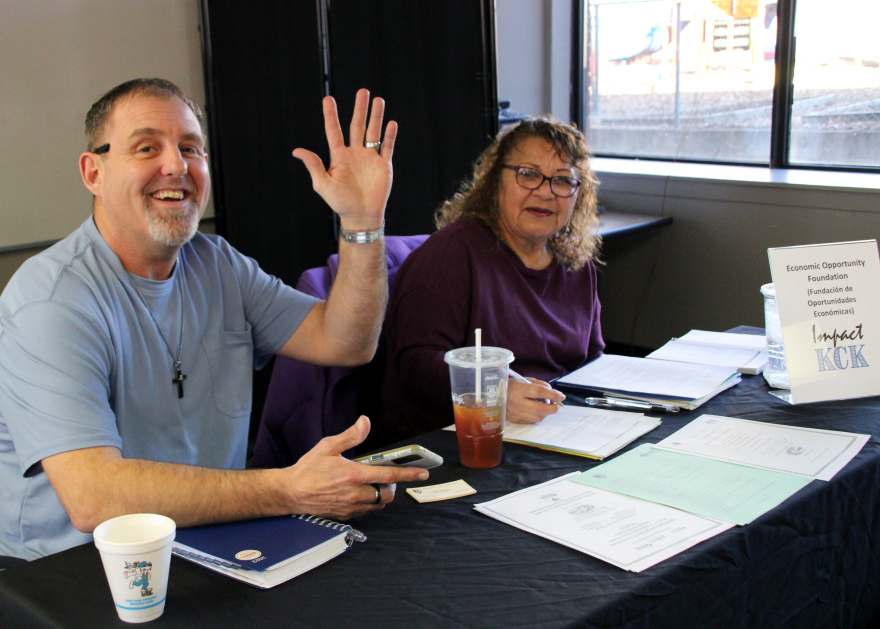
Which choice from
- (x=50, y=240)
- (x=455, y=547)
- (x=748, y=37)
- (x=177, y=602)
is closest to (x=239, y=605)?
(x=177, y=602)

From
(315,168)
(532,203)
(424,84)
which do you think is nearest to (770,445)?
(532,203)

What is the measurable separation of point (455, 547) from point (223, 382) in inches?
26.7

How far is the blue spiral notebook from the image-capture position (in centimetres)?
92

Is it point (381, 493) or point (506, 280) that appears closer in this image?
point (381, 493)

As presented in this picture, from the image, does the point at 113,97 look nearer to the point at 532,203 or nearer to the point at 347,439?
the point at 347,439

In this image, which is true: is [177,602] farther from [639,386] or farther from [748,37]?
[748,37]

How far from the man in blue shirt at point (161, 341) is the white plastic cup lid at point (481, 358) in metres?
0.19

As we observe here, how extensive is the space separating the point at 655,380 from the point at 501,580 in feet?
2.68

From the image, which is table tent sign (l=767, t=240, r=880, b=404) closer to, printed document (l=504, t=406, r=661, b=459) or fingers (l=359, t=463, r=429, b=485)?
printed document (l=504, t=406, r=661, b=459)

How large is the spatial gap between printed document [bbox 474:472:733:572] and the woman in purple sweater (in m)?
0.56

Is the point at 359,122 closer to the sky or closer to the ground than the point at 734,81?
closer to the ground

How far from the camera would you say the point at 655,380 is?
1628 mm

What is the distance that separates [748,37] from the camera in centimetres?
353

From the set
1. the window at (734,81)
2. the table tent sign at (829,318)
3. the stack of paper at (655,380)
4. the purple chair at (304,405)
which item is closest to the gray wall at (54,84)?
the purple chair at (304,405)
